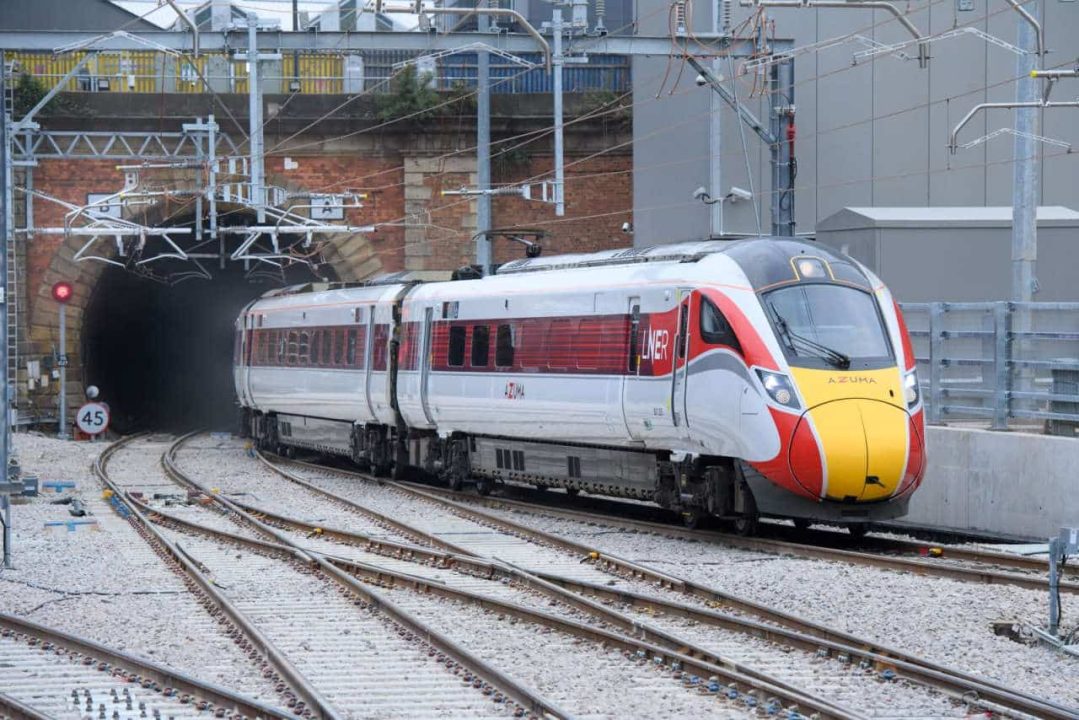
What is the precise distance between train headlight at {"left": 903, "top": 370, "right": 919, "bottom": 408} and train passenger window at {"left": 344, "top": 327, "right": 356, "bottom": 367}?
12.3 meters

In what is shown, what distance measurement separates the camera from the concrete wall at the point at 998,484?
16031mm

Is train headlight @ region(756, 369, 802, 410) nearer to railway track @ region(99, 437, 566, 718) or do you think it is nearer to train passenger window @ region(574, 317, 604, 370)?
train passenger window @ region(574, 317, 604, 370)

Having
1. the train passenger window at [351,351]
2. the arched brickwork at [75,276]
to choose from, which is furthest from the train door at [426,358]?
the arched brickwork at [75,276]

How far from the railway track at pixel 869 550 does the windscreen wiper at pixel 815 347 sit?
1.66 m

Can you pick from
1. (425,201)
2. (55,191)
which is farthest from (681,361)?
(55,191)

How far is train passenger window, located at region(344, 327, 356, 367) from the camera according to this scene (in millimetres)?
26766

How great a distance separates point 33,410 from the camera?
133 feet

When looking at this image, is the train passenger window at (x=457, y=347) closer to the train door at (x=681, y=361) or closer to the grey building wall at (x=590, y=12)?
the train door at (x=681, y=361)

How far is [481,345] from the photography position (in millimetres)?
21516

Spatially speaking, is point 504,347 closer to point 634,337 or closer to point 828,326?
point 634,337

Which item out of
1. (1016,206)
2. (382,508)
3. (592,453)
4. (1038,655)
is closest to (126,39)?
(382,508)

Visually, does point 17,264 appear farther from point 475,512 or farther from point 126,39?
point 475,512

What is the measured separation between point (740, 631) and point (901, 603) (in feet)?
5.12

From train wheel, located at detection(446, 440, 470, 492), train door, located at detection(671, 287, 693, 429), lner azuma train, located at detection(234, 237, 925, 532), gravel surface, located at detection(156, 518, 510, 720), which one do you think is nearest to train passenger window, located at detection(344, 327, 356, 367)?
lner azuma train, located at detection(234, 237, 925, 532)
